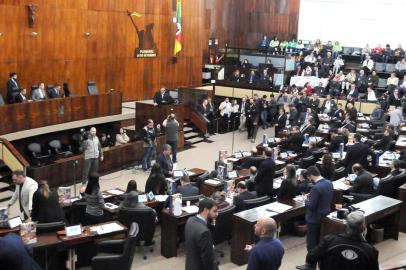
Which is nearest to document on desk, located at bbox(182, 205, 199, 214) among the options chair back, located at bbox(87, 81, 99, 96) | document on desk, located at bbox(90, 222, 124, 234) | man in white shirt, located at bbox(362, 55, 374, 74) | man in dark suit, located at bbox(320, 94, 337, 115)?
document on desk, located at bbox(90, 222, 124, 234)

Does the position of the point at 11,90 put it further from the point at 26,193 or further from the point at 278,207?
the point at 278,207

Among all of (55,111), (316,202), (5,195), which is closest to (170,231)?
(316,202)

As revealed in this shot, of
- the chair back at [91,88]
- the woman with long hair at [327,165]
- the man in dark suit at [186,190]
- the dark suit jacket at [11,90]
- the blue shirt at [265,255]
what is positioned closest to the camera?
the blue shirt at [265,255]

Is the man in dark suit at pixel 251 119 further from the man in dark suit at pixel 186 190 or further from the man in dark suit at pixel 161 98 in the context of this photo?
the man in dark suit at pixel 186 190

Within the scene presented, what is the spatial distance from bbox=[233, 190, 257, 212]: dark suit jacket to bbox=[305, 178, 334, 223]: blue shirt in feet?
4.30

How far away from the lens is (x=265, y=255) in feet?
16.2

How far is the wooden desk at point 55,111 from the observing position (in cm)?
1393

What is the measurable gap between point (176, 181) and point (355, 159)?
3838 mm

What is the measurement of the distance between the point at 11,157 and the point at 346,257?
9.51 m

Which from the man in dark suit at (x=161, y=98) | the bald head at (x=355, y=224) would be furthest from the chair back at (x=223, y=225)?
the man in dark suit at (x=161, y=98)

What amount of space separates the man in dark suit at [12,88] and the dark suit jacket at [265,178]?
816 cm

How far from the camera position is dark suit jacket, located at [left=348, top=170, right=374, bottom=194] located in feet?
30.5

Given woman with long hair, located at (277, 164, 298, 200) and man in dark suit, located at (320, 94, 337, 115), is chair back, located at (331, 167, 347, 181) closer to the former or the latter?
woman with long hair, located at (277, 164, 298, 200)

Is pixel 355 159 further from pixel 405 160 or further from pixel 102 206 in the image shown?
pixel 102 206
